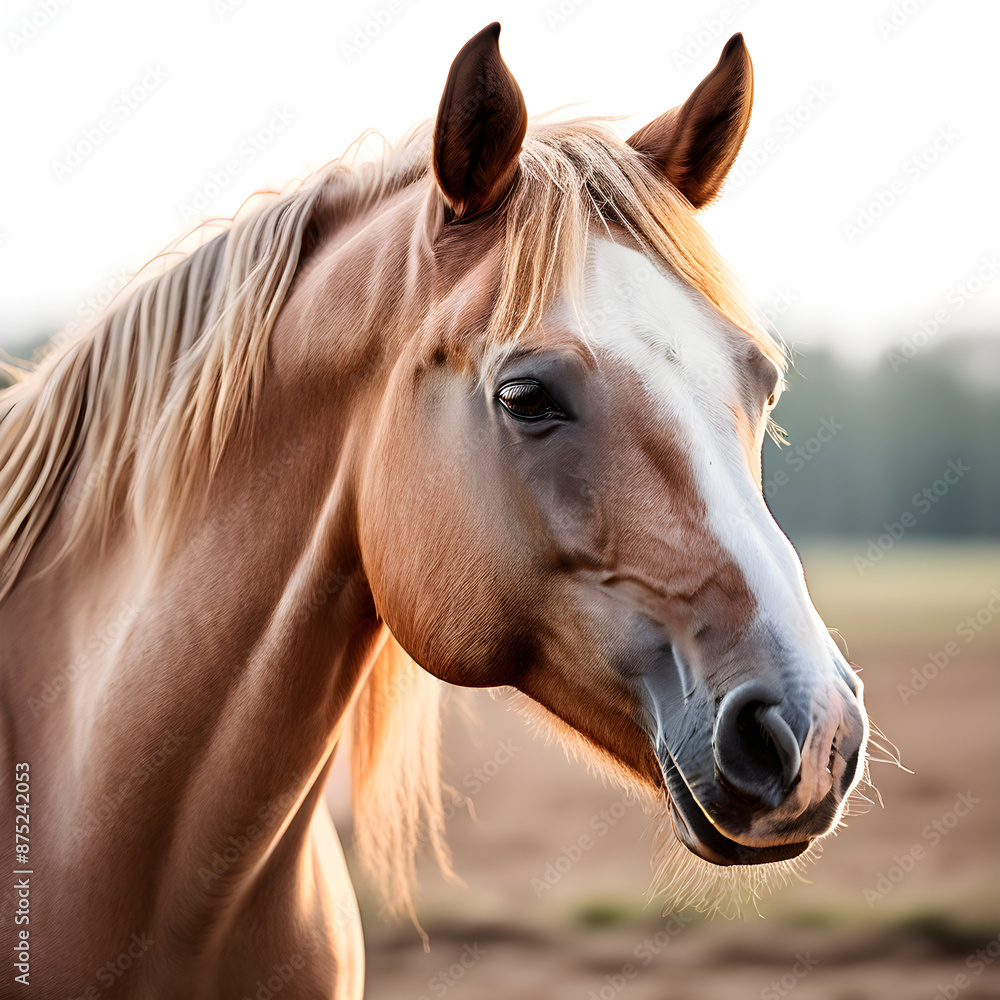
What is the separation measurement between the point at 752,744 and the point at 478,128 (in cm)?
103

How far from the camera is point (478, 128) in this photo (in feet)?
4.09

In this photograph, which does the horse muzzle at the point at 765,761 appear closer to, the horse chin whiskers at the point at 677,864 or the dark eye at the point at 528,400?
the horse chin whiskers at the point at 677,864

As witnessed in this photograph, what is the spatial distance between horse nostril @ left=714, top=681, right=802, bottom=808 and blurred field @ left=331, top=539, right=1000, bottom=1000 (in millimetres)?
1326

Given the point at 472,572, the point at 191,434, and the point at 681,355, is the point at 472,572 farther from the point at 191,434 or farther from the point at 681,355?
the point at 191,434

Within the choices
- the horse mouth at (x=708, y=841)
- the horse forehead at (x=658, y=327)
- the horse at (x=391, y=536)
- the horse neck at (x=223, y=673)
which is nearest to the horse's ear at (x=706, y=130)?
the horse at (x=391, y=536)

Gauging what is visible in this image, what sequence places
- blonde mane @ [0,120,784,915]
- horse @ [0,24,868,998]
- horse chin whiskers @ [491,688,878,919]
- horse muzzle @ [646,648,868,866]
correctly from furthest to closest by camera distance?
1. blonde mane @ [0,120,784,915]
2. horse chin whiskers @ [491,688,878,919]
3. horse @ [0,24,868,998]
4. horse muzzle @ [646,648,868,866]

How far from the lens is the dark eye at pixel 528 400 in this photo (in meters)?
1.18

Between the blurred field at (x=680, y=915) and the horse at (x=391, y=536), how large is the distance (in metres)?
0.97

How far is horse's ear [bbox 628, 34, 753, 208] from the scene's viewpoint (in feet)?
4.64

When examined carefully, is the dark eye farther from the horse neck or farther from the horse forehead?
the horse neck

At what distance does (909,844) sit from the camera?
614 centimetres

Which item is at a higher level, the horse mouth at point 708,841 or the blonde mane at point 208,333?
the blonde mane at point 208,333

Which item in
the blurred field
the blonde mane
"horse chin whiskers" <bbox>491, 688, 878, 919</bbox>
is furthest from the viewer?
the blurred field

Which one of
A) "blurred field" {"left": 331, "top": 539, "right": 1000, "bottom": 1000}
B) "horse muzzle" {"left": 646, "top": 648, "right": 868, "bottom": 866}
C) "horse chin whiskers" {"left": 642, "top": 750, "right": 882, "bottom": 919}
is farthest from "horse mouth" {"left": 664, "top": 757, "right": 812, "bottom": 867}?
"blurred field" {"left": 331, "top": 539, "right": 1000, "bottom": 1000}
